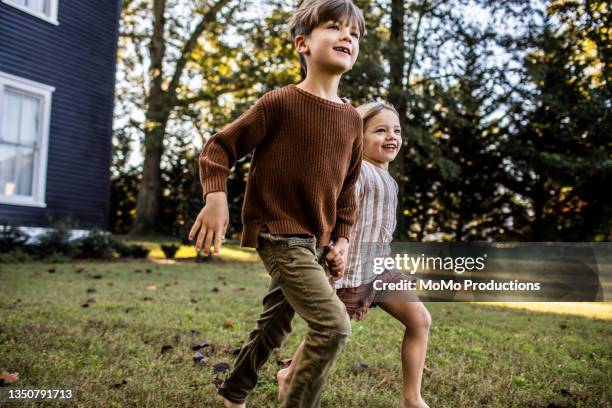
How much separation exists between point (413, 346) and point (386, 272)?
1.36ft

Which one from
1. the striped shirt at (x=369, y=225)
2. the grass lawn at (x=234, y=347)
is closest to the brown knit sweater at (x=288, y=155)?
the striped shirt at (x=369, y=225)

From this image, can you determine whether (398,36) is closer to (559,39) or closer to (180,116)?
(559,39)

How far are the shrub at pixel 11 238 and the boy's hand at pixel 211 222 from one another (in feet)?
29.8

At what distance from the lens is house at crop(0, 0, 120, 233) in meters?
10.3

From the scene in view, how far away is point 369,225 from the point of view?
2.99 m

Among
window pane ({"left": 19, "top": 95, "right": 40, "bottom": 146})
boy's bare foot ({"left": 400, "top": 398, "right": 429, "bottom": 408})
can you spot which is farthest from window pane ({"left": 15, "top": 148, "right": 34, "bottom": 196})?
boy's bare foot ({"left": 400, "top": 398, "right": 429, "bottom": 408})

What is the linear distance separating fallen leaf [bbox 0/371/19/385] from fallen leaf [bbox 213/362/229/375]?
1105 millimetres

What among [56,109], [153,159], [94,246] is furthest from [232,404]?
[153,159]

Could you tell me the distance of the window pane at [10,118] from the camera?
10.2 meters

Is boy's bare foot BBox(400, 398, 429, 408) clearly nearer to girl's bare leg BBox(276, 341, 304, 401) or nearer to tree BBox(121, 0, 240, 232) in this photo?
girl's bare leg BBox(276, 341, 304, 401)

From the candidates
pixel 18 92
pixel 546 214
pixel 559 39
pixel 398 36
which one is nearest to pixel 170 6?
pixel 398 36

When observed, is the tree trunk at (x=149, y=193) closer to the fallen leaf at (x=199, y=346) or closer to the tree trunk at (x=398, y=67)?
the tree trunk at (x=398, y=67)

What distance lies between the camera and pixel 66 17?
1113cm

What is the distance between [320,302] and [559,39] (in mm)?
16101
